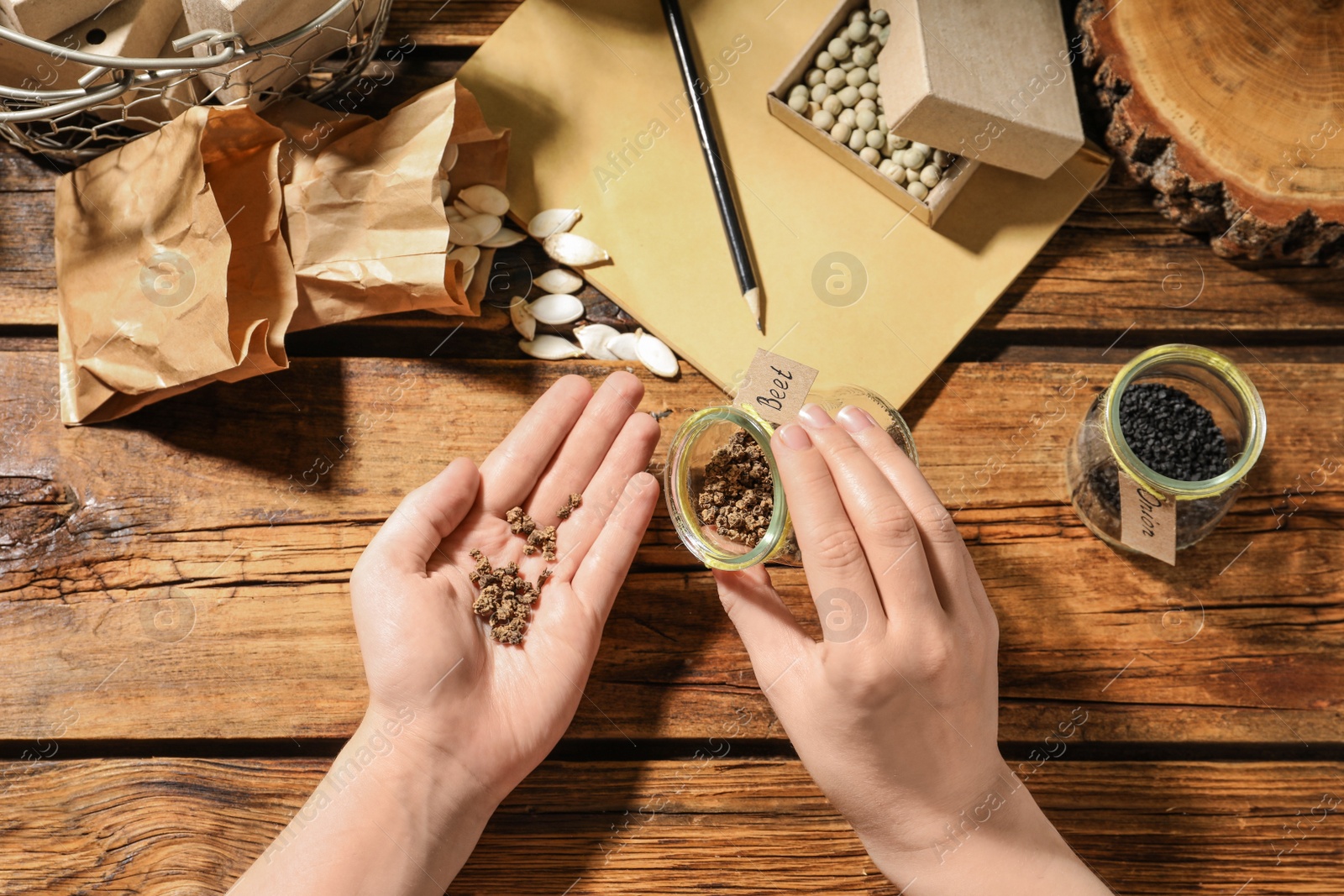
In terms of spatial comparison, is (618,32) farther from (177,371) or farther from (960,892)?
(960,892)

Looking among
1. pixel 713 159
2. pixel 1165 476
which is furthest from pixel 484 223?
pixel 1165 476

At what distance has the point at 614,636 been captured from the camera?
0.93 m

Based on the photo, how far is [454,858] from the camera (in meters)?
0.84

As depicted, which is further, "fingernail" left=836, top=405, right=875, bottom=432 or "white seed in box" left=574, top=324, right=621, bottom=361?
"white seed in box" left=574, top=324, right=621, bottom=361

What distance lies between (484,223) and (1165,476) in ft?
2.47

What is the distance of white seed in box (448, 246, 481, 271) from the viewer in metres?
0.94

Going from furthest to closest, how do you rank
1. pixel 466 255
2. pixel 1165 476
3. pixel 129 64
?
pixel 466 255, pixel 1165 476, pixel 129 64

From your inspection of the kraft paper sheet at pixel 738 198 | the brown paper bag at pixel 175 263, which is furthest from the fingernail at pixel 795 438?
the brown paper bag at pixel 175 263

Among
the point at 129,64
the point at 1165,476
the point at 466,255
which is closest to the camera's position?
the point at 129,64

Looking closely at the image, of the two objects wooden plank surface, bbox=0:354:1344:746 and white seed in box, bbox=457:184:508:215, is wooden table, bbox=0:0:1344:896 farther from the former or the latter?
white seed in box, bbox=457:184:508:215

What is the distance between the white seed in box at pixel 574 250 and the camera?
960 millimetres

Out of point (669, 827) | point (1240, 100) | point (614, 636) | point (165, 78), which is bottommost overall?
point (669, 827)

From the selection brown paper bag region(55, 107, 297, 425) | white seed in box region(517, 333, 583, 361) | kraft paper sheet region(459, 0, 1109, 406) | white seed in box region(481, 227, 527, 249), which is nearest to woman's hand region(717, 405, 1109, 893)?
kraft paper sheet region(459, 0, 1109, 406)

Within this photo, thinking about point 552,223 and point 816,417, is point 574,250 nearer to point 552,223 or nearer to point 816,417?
point 552,223
